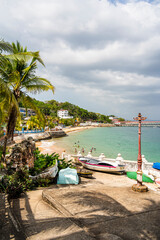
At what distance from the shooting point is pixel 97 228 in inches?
171

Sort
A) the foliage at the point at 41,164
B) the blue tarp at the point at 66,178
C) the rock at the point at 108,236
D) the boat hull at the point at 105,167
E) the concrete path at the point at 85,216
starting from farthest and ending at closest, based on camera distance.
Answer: the boat hull at the point at 105,167, the blue tarp at the point at 66,178, the foliage at the point at 41,164, the concrete path at the point at 85,216, the rock at the point at 108,236

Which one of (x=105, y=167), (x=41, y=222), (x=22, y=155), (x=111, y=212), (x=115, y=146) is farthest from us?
(x=115, y=146)

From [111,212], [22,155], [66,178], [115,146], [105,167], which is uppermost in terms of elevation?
[22,155]

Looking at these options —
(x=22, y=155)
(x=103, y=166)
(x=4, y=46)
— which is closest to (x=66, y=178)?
(x=22, y=155)

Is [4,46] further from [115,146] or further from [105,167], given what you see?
[115,146]

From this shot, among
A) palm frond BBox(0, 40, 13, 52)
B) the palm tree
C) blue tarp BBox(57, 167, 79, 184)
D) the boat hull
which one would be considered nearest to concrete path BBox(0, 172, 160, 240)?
blue tarp BBox(57, 167, 79, 184)

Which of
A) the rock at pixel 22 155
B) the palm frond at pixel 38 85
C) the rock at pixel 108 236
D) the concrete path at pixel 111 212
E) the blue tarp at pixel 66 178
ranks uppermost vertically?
the palm frond at pixel 38 85

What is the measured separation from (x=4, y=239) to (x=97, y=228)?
238 cm

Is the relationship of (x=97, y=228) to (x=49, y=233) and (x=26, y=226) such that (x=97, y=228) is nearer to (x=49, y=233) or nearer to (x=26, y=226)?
(x=49, y=233)

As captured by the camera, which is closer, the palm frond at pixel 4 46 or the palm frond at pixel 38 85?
the palm frond at pixel 4 46

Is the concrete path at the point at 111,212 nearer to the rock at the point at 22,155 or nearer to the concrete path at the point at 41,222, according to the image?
the concrete path at the point at 41,222

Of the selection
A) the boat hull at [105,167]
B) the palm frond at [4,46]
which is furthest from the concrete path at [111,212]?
the boat hull at [105,167]

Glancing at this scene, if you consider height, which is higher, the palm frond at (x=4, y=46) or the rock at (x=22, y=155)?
the palm frond at (x=4, y=46)

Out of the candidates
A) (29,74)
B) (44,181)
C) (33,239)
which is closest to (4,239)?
(33,239)
